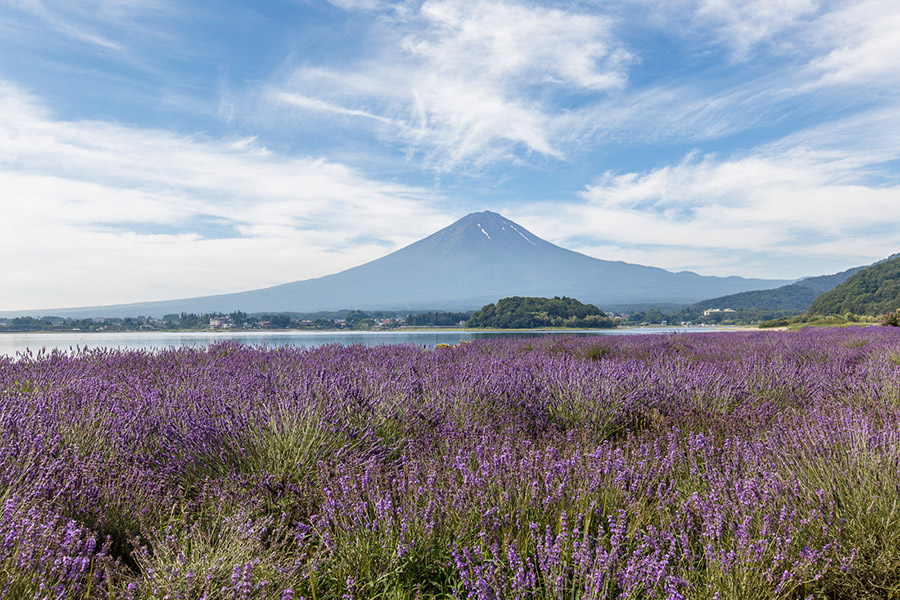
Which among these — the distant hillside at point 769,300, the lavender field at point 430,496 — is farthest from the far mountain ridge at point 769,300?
the lavender field at point 430,496

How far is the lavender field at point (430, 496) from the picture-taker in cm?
160

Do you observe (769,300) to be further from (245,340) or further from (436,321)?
(245,340)

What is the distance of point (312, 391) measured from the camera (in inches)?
140

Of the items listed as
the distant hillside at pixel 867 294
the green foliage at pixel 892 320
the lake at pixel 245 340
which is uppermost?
the distant hillside at pixel 867 294

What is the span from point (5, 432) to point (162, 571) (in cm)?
167

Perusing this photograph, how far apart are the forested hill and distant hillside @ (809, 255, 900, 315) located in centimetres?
1835

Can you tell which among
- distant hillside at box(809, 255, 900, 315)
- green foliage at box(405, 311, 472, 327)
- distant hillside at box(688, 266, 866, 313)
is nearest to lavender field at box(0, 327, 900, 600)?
distant hillside at box(809, 255, 900, 315)

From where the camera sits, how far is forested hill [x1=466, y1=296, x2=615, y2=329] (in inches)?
1898

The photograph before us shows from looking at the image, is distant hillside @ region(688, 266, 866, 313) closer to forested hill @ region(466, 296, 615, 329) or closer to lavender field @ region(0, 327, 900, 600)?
forested hill @ region(466, 296, 615, 329)

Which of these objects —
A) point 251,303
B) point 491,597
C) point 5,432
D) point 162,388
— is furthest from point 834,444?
point 251,303

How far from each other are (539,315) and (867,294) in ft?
96.9

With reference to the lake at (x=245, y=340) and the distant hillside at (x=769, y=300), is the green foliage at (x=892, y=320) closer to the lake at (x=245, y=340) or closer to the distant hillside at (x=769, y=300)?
the lake at (x=245, y=340)

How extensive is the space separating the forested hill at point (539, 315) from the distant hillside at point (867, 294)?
18.4 meters

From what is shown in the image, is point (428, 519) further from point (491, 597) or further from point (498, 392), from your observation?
point (498, 392)
